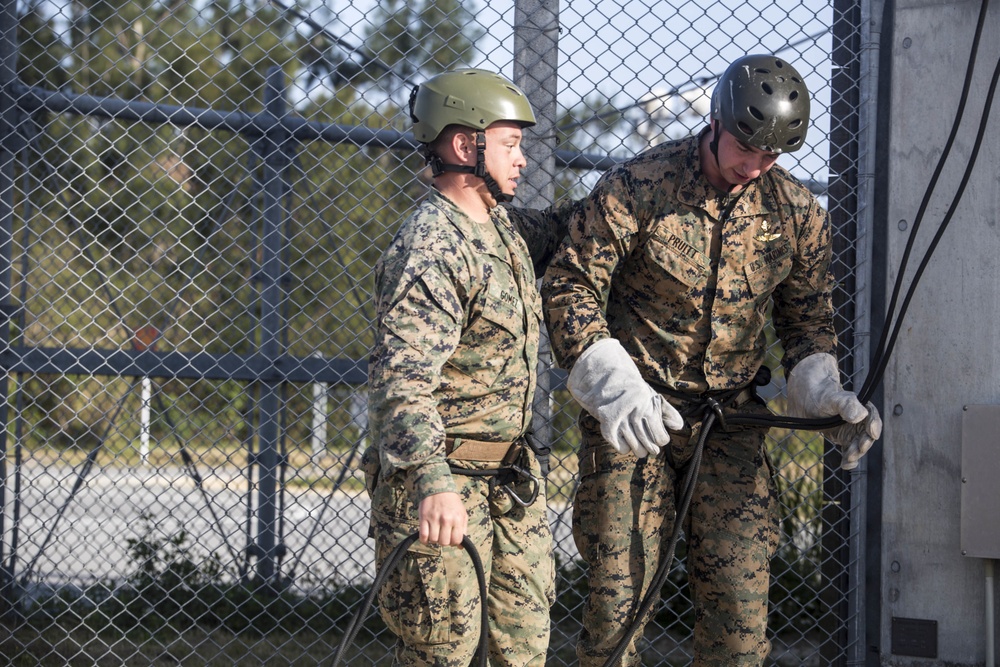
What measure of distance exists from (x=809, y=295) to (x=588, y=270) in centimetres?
70

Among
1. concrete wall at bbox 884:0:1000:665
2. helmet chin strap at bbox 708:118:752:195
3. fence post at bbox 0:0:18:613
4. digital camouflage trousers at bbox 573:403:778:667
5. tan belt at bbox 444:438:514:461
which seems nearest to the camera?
tan belt at bbox 444:438:514:461

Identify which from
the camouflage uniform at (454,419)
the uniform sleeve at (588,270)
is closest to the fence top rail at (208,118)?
the uniform sleeve at (588,270)

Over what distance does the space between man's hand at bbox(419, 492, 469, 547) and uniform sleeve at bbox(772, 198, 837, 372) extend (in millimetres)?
1305

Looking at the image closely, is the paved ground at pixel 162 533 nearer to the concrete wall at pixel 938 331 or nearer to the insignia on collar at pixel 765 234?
the concrete wall at pixel 938 331

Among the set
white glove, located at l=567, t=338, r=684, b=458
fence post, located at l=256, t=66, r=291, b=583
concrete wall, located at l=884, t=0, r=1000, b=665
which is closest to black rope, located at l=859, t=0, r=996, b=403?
concrete wall, located at l=884, t=0, r=1000, b=665

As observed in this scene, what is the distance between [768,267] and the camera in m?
2.88

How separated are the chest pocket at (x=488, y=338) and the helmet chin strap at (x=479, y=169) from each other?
9.4 inches

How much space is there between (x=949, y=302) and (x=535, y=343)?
166 centimetres

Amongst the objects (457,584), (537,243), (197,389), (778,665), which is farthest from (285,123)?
(197,389)

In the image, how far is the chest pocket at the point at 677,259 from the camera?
2822 millimetres

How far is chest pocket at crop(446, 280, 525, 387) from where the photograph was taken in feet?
8.19

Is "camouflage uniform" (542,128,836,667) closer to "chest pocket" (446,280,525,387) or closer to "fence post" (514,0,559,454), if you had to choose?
"chest pocket" (446,280,525,387)

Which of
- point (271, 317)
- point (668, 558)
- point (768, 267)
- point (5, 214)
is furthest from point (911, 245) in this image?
point (5, 214)

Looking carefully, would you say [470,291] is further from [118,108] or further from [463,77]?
[118,108]
